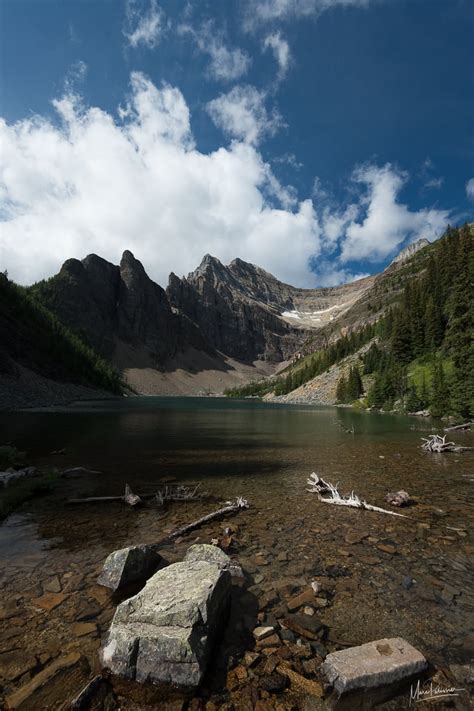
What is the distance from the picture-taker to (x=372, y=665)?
17.9ft

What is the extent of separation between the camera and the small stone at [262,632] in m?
6.84

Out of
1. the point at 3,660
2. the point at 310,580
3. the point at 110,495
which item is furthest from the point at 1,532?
the point at 310,580

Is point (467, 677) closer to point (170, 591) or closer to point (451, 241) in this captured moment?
point (170, 591)

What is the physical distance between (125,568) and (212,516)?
5.51 meters

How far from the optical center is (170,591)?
6516 mm

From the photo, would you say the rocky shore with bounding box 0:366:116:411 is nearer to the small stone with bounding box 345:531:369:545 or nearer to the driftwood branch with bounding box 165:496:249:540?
the driftwood branch with bounding box 165:496:249:540

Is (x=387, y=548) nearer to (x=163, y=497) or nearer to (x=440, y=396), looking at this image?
(x=163, y=497)

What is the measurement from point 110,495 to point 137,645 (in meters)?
12.0

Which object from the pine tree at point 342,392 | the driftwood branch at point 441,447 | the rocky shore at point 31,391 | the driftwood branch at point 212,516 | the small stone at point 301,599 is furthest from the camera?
the pine tree at point 342,392

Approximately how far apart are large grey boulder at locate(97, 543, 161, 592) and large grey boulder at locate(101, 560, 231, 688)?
2.16m

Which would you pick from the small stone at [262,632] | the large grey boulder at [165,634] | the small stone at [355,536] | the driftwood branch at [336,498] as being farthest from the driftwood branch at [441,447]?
the large grey boulder at [165,634]

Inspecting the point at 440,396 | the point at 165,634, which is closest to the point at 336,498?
the point at 165,634

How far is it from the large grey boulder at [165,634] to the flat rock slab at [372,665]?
2190 millimetres

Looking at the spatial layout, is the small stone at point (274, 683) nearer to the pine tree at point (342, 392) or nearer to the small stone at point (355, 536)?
the small stone at point (355, 536)
